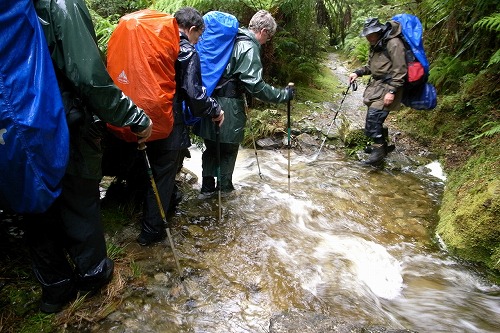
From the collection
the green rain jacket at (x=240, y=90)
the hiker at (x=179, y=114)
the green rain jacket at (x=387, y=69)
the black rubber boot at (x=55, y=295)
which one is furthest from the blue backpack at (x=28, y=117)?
the green rain jacket at (x=387, y=69)

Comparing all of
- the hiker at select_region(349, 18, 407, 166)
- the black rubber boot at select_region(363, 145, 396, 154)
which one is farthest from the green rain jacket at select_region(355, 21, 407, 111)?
the black rubber boot at select_region(363, 145, 396, 154)

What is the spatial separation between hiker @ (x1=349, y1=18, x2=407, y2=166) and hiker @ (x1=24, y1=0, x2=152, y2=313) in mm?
Result: 4984

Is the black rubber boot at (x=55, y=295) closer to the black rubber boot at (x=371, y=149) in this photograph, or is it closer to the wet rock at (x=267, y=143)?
the wet rock at (x=267, y=143)

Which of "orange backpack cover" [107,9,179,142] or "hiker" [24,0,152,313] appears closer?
"hiker" [24,0,152,313]

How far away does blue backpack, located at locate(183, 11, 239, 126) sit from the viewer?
457 centimetres

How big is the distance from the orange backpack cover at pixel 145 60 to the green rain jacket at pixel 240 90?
4.49ft

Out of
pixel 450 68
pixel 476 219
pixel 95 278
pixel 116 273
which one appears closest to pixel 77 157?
pixel 95 278

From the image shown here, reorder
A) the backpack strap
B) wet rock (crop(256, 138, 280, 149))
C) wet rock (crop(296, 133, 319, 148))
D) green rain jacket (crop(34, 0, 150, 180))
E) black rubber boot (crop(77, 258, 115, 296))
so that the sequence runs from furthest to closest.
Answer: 1. wet rock (crop(296, 133, 319, 148))
2. wet rock (crop(256, 138, 280, 149))
3. the backpack strap
4. black rubber boot (crop(77, 258, 115, 296))
5. green rain jacket (crop(34, 0, 150, 180))

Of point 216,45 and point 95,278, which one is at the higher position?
point 216,45

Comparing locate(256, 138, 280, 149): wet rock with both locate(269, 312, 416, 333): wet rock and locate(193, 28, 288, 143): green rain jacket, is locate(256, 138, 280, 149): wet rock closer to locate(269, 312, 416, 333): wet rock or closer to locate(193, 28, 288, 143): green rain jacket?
locate(193, 28, 288, 143): green rain jacket

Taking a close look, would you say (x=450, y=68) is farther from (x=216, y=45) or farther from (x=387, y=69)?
(x=216, y=45)

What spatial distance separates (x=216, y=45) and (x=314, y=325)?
3.50 meters

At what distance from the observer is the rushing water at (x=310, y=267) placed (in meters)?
3.31

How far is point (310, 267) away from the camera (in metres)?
4.03
